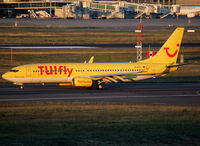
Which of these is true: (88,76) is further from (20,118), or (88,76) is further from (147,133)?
(147,133)

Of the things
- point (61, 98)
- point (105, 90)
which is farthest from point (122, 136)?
point (105, 90)

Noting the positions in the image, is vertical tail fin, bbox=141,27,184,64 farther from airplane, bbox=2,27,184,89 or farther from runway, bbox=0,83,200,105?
runway, bbox=0,83,200,105

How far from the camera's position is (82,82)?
140 ft

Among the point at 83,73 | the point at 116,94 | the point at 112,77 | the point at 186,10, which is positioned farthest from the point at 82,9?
the point at 116,94

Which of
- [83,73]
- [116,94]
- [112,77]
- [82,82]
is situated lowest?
[116,94]

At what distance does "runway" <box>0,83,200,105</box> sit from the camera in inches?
1479

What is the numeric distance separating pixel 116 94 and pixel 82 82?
432 cm

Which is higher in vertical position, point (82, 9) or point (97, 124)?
point (82, 9)

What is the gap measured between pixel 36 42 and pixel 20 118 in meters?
60.4

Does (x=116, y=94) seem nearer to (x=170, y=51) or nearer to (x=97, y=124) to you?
(x=170, y=51)

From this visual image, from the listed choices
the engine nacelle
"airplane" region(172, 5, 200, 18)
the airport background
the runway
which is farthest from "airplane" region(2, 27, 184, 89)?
"airplane" region(172, 5, 200, 18)

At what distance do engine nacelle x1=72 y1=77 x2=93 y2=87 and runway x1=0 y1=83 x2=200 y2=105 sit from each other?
707 millimetres

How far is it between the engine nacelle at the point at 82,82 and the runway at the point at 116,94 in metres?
0.71

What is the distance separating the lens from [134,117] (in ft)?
95.6
